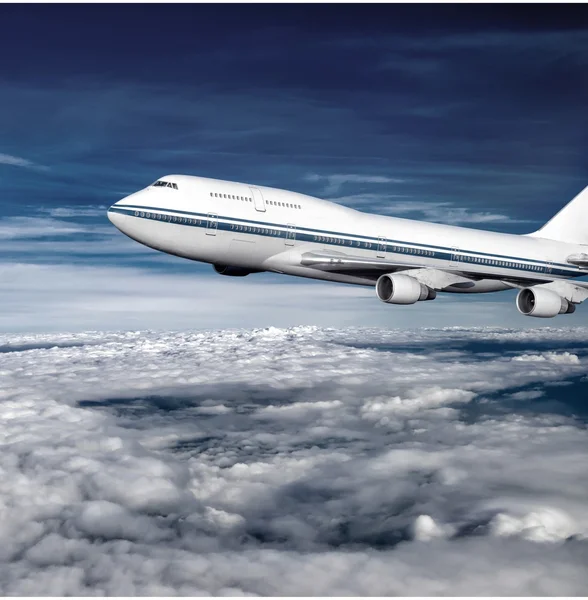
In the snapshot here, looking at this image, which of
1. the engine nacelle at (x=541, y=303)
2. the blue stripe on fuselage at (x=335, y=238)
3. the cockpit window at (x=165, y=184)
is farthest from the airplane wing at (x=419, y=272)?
the cockpit window at (x=165, y=184)

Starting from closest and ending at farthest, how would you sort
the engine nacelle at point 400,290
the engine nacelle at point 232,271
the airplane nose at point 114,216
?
the airplane nose at point 114,216 → the engine nacelle at point 400,290 → the engine nacelle at point 232,271

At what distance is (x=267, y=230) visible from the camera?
141 feet

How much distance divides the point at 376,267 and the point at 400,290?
2726mm

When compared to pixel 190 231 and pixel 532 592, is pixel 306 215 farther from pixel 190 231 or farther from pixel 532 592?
pixel 532 592

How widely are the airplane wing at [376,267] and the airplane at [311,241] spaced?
7 centimetres

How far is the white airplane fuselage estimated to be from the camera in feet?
134

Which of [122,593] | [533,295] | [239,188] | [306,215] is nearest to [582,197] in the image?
[533,295]

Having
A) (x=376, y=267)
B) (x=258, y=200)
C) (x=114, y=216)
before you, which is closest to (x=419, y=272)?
(x=376, y=267)

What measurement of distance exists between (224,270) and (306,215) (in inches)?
271

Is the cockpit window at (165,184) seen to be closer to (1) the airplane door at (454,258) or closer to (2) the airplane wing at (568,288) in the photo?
(1) the airplane door at (454,258)

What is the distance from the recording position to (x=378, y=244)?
156ft

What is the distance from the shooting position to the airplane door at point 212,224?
41250 mm

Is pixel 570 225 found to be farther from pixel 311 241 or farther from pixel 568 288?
pixel 311 241

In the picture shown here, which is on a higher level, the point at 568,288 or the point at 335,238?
the point at 335,238
